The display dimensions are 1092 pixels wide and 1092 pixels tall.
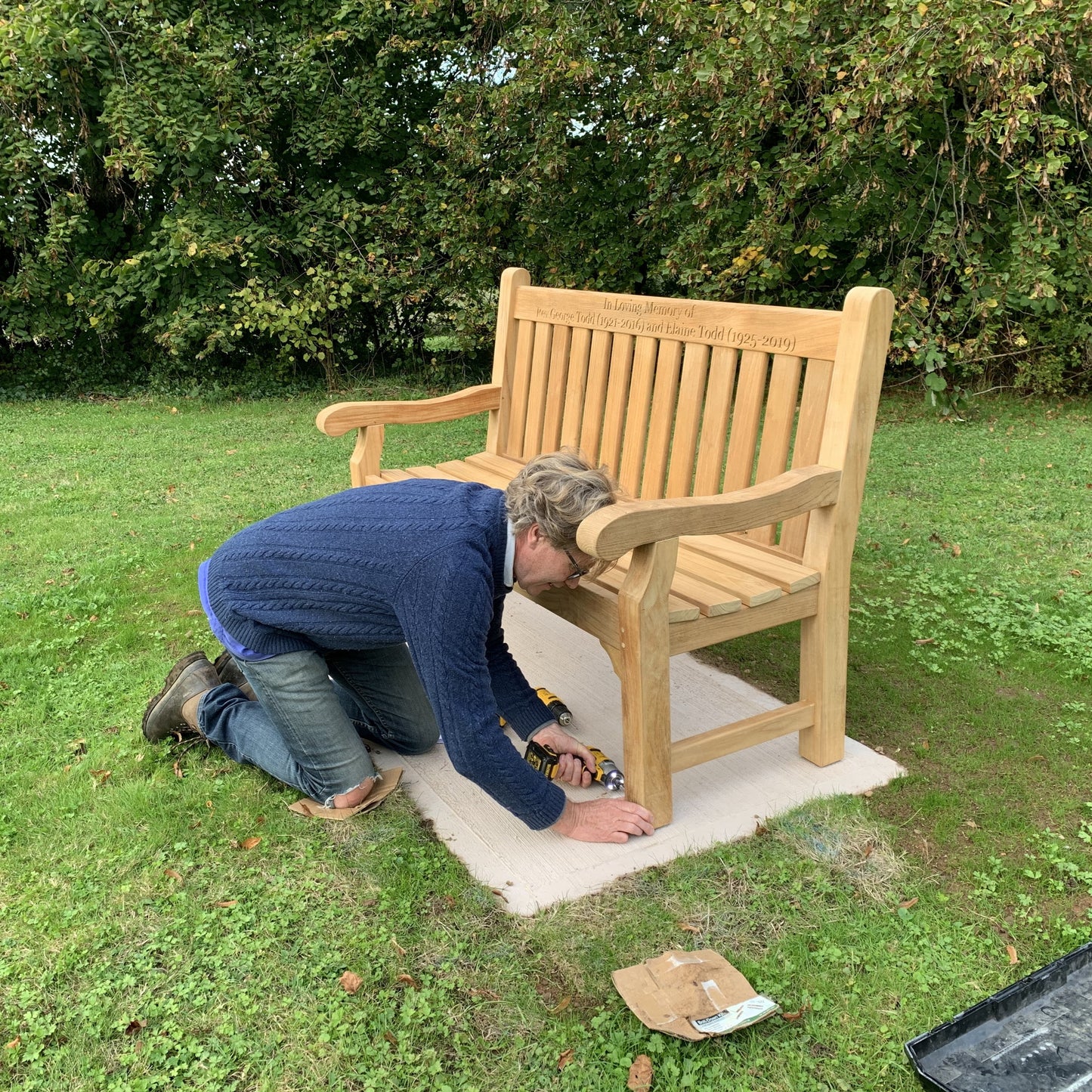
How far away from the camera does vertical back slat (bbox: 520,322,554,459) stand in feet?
13.1

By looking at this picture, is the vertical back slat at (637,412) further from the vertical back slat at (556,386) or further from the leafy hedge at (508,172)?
the leafy hedge at (508,172)

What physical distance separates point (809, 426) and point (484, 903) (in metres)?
1.66

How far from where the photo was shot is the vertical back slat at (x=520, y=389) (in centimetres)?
416

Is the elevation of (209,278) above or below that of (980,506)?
above

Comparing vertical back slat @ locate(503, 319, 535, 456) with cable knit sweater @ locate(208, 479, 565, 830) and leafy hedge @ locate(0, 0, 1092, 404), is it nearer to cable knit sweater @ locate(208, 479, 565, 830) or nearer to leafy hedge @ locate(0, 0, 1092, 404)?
cable knit sweater @ locate(208, 479, 565, 830)

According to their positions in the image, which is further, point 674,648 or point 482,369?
point 482,369

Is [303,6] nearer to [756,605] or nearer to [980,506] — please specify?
[980,506]

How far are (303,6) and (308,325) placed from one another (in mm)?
3067

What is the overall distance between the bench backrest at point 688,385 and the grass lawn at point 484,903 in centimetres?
101

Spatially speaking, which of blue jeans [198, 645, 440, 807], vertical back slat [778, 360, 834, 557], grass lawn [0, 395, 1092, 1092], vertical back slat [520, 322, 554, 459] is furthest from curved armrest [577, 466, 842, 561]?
vertical back slat [520, 322, 554, 459]

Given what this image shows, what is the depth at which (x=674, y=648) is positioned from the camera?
2605 millimetres

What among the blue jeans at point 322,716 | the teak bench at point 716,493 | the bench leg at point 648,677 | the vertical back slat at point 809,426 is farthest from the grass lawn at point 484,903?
the vertical back slat at point 809,426

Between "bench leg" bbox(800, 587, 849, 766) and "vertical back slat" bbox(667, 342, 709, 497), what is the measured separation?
662mm

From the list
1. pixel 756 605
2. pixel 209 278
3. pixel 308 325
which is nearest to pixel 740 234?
pixel 308 325
